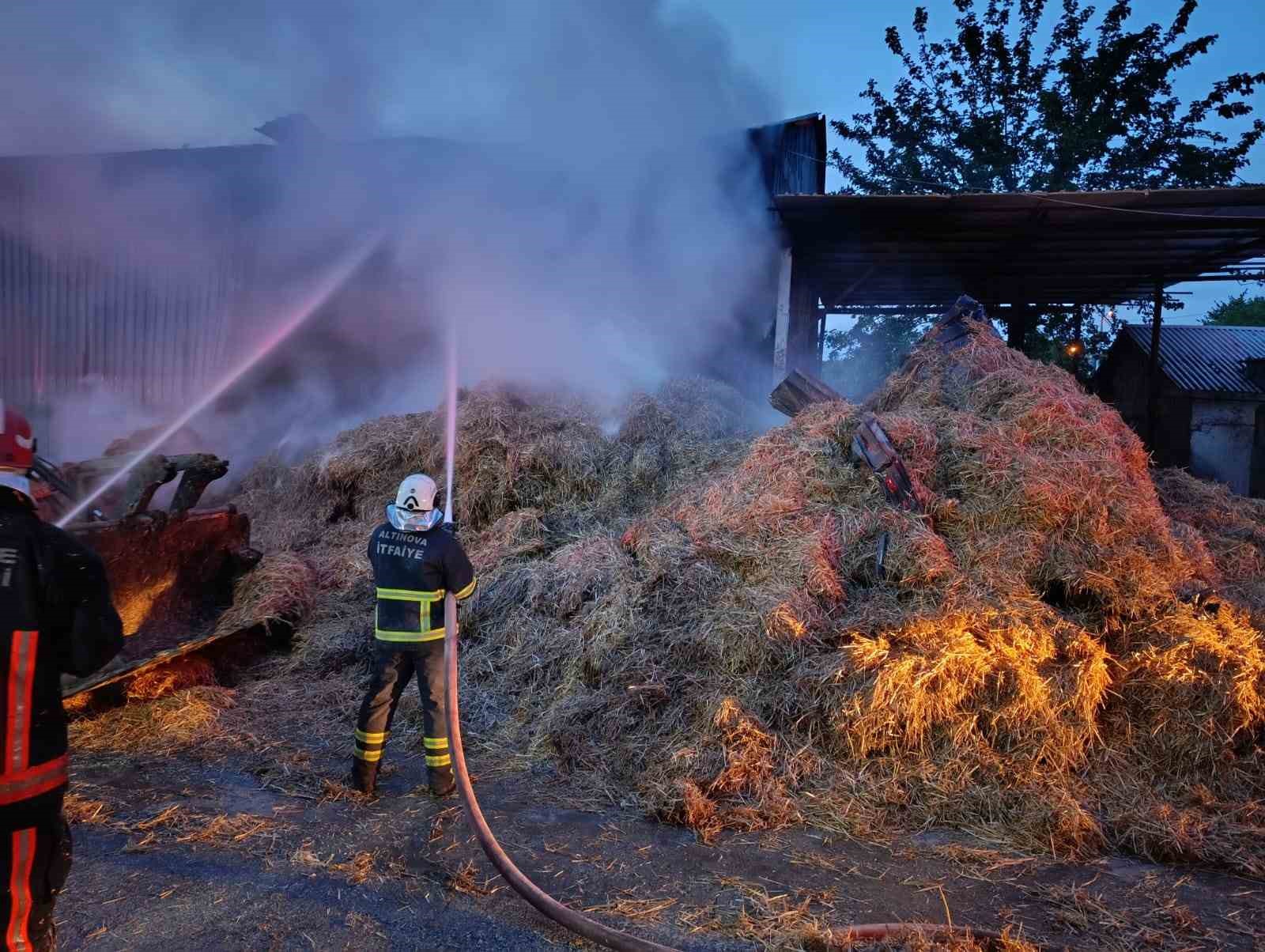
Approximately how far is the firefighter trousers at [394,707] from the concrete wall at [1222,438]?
17.6 m

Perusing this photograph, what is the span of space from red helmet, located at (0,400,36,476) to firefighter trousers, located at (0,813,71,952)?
1.00 m

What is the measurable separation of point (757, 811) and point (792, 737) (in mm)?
668

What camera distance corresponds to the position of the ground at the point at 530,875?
3346mm

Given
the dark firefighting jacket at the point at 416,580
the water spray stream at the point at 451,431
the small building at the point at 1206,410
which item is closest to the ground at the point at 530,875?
the dark firefighting jacket at the point at 416,580

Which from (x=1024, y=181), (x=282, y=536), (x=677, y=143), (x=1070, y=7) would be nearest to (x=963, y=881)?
(x=282, y=536)

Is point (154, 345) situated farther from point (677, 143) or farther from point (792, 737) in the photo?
point (792, 737)

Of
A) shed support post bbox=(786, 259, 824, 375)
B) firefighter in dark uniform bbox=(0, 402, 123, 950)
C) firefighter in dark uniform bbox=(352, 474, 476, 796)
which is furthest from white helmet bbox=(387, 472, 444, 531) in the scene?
shed support post bbox=(786, 259, 824, 375)

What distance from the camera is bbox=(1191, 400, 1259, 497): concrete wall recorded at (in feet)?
56.4

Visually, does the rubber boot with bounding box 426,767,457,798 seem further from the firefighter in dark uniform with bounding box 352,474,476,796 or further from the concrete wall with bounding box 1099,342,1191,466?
the concrete wall with bounding box 1099,342,1191,466

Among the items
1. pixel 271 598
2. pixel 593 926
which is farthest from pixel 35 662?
pixel 271 598

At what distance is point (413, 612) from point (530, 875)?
1602 mm

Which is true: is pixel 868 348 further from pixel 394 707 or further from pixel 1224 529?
pixel 394 707

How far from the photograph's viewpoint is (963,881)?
3.84 m

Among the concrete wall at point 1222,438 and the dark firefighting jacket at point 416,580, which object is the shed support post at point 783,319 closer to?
the dark firefighting jacket at point 416,580
